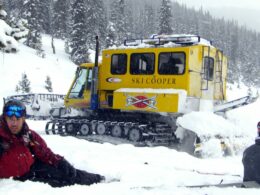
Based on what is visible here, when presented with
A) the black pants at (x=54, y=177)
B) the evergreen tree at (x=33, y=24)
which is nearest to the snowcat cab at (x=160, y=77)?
the black pants at (x=54, y=177)

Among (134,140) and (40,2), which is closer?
(134,140)

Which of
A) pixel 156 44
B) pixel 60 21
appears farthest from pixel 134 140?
pixel 60 21

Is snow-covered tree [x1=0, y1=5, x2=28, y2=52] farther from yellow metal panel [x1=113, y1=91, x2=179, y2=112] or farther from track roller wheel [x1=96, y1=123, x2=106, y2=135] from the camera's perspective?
yellow metal panel [x1=113, y1=91, x2=179, y2=112]

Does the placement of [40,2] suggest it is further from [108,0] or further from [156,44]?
[108,0]

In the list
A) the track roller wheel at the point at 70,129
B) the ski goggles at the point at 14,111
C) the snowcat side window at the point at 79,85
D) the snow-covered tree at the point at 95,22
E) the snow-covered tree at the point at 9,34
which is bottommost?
the track roller wheel at the point at 70,129

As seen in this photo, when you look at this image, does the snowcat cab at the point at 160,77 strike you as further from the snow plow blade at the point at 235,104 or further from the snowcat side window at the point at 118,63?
the snow plow blade at the point at 235,104

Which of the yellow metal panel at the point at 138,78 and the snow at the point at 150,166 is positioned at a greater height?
the yellow metal panel at the point at 138,78

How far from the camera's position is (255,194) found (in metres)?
5.54

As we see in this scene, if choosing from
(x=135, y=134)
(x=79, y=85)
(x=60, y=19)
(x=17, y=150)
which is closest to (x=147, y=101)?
(x=135, y=134)

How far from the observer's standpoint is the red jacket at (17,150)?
5.30 metres

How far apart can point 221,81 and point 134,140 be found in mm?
3945

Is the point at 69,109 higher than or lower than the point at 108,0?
lower

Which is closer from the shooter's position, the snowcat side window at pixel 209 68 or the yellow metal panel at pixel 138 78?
the yellow metal panel at pixel 138 78

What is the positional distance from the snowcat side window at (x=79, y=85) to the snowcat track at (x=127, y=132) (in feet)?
3.59
